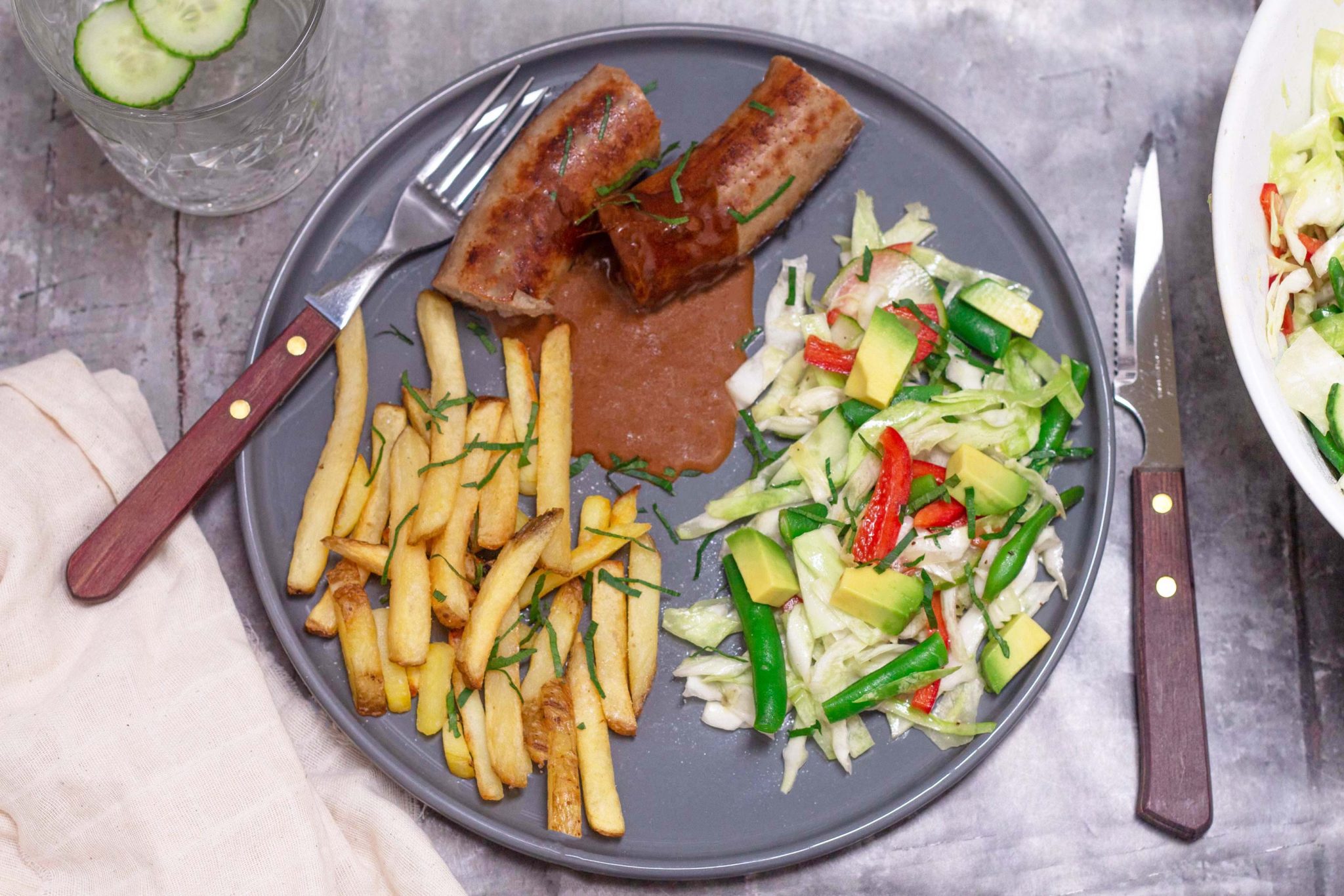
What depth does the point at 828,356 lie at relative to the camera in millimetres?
3465

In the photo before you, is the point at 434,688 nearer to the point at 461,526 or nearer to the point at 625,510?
the point at 461,526

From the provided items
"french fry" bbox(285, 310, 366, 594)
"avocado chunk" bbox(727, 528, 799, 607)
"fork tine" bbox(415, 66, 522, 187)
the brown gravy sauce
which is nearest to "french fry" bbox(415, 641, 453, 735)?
"french fry" bbox(285, 310, 366, 594)

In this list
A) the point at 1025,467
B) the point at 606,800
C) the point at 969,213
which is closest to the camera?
the point at 606,800

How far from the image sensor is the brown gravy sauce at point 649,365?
11.6 ft

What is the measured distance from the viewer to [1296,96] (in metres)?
3.35

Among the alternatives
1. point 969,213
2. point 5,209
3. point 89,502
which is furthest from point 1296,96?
point 5,209

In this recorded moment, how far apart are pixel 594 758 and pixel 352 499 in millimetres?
1120

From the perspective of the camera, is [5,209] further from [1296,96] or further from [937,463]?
[1296,96]

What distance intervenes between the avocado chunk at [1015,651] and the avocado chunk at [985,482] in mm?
374

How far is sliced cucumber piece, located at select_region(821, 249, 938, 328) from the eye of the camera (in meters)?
3.49

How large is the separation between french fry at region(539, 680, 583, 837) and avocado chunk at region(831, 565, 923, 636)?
2.99 ft

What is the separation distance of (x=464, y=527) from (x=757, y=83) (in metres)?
1.88

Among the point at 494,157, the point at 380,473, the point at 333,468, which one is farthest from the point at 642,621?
the point at 494,157

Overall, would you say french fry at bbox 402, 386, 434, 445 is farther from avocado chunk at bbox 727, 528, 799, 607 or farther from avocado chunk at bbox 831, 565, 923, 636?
avocado chunk at bbox 831, 565, 923, 636
